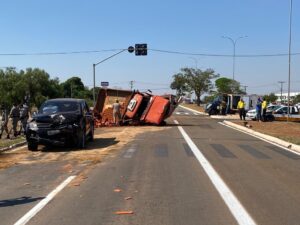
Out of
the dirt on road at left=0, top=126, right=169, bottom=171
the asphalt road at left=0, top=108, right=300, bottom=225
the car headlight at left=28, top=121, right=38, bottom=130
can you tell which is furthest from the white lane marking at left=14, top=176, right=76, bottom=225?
the car headlight at left=28, top=121, right=38, bottom=130

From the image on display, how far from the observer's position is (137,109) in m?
33.7

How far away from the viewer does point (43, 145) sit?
63.2 ft

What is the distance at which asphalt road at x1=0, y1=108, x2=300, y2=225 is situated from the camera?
764 cm

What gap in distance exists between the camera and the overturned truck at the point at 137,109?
33.2 m

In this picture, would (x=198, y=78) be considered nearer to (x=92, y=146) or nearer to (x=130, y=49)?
(x=130, y=49)

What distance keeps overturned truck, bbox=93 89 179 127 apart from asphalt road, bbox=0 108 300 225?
56.9 feet

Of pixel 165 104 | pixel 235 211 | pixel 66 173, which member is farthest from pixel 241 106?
pixel 235 211

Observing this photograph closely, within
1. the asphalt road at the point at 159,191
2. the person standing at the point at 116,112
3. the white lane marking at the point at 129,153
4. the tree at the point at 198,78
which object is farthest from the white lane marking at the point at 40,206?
the tree at the point at 198,78

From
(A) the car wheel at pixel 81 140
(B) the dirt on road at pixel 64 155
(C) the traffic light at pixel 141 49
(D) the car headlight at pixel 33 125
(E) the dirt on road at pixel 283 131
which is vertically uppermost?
(C) the traffic light at pixel 141 49

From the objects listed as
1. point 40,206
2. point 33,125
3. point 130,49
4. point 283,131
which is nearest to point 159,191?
point 40,206

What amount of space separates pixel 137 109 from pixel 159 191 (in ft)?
79.1

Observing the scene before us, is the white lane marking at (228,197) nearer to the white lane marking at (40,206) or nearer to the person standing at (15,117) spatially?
the white lane marking at (40,206)

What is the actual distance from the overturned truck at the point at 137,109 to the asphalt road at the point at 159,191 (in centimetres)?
1733

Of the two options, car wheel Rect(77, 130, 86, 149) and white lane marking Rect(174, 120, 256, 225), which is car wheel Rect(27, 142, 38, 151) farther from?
white lane marking Rect(174, 120, 256, 225)
